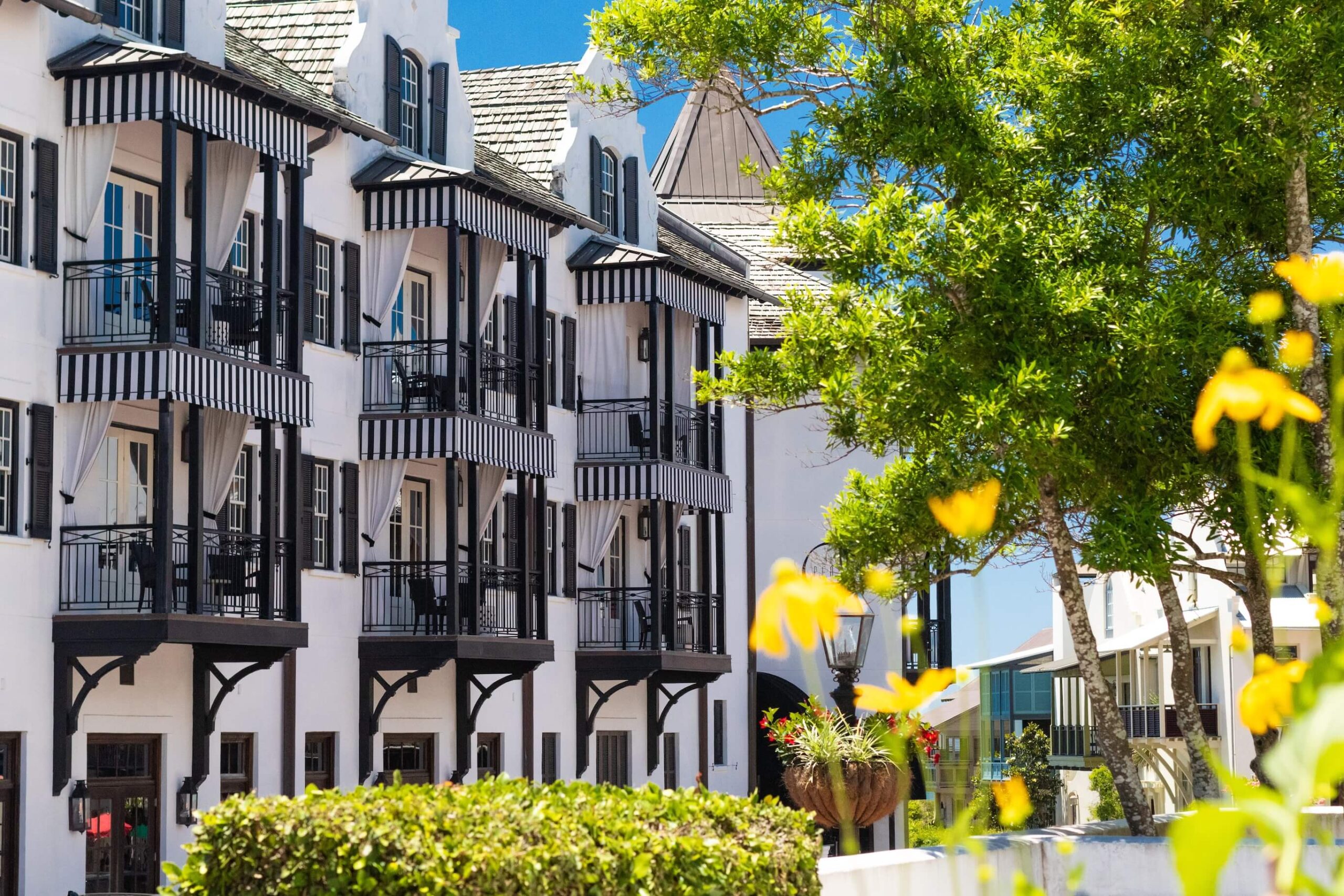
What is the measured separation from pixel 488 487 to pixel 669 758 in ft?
27.8

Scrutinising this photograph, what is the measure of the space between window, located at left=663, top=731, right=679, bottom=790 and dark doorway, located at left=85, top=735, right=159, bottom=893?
13785 millimetres

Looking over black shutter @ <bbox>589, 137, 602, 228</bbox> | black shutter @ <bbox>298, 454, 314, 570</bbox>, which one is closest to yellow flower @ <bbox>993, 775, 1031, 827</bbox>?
black shutter @ <bbox>298, 454, 314, 570</bbox>

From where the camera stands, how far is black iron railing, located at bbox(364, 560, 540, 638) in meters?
26.2

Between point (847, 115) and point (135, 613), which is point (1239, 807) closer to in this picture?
point (847, 115)

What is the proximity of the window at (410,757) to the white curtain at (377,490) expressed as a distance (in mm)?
2755

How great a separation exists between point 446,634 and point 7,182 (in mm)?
8518

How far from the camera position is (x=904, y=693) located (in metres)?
2.69

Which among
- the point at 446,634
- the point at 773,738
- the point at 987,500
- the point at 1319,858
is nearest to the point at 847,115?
the point at 773,738

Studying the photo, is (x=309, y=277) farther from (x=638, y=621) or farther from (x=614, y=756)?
(x=614, y=756)

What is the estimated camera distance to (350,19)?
2812cm

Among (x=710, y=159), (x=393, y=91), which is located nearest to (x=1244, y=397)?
(x=393, y=91)

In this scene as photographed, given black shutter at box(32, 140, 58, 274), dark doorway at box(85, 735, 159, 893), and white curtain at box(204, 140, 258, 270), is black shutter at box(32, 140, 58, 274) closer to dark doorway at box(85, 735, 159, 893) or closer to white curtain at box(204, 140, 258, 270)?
white curtain at box(204, 140, 258, 270)

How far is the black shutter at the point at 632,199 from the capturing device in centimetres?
3506

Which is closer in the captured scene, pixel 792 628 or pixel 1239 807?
pixel 1239 807
